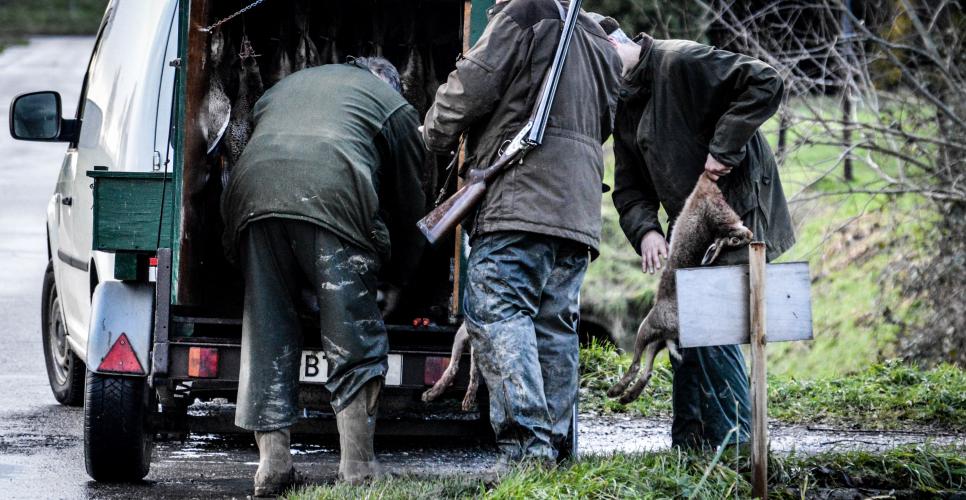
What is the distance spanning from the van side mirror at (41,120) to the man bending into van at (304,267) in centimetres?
204

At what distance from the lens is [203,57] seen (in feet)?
17.2

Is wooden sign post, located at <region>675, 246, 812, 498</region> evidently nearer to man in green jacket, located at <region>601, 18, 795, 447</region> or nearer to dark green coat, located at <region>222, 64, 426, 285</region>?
man in green jacket, located at <region>601, 18, 795, 447</region>

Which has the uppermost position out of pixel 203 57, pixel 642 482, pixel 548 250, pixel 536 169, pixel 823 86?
pixel 823 86

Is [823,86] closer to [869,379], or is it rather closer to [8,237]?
[869,379]

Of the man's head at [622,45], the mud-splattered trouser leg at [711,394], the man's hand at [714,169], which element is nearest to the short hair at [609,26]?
the man's head at [622,45]

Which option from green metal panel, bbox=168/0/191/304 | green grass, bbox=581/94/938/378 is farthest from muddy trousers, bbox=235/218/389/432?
green grass, bbox=581/94/938/378

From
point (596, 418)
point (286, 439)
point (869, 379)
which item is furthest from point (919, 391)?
point (286, 439)

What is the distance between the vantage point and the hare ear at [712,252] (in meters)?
5.09

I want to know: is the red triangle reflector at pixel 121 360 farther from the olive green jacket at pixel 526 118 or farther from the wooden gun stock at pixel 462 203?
the olive green jacket at pixel 526 118

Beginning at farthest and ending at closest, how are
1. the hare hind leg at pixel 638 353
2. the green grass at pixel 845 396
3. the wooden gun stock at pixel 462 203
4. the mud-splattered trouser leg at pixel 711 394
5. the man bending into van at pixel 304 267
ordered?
the green grass at pixel 845 396 → the mud-splattered trouser leg at pixel 711 394 → the hare hind leg at pixel 638 353 → the man bending into van at pixel 304 267 → the wooden gun stock at pixel 462 203

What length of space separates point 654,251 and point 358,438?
1.60 m

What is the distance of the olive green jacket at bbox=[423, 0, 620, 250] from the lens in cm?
476

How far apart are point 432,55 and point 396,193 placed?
5.50 feet

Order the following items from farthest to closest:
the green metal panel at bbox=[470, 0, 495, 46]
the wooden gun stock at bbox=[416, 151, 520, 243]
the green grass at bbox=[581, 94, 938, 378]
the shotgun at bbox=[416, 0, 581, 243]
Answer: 1. the green grass at bbox=[581, 94, 938, 378]
2. the green metal panel at bbox=[470, 0, 495, 46]
3. the wooden gun stock at bbox=[416, 151, 520, 243]
4. the shotgun at bbox=[416, 0, 581, 243]
